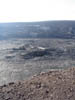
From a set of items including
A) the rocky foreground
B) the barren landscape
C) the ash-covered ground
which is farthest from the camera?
the ash-covered ground

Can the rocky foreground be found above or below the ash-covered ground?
above

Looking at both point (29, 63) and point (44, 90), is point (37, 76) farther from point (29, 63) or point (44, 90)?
point (29, 63)

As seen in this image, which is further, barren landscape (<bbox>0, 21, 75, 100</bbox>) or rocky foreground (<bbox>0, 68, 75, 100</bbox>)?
barren landscape (<bbox>0, 21, 75, 100</bbox>)

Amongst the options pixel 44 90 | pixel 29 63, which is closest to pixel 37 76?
pixel 44 90

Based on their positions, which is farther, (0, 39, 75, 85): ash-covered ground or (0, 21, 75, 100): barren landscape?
(0, 39, 75, 85): ash-covered ground

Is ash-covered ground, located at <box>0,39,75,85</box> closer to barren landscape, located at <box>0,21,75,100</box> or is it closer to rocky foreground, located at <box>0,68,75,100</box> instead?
barren landscape, located at <box>0,21,75,100</box>

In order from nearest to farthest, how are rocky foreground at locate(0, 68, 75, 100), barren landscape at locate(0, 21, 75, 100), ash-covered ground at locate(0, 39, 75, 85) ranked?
rocky foreground at locate(0, 68, 75, 100) < barren landscape at locate(0, 21, 75, 100) < ash-covered ground at locate(0, 39, 75, 85)

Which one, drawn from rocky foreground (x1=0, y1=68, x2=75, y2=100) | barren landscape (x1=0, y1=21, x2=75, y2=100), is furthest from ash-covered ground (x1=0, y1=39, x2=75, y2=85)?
rocky foreground (x1=0, y1=68, x2=75, y2=100)

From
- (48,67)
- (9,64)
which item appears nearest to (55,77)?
(48,67)

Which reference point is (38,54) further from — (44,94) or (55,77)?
(44,94)
